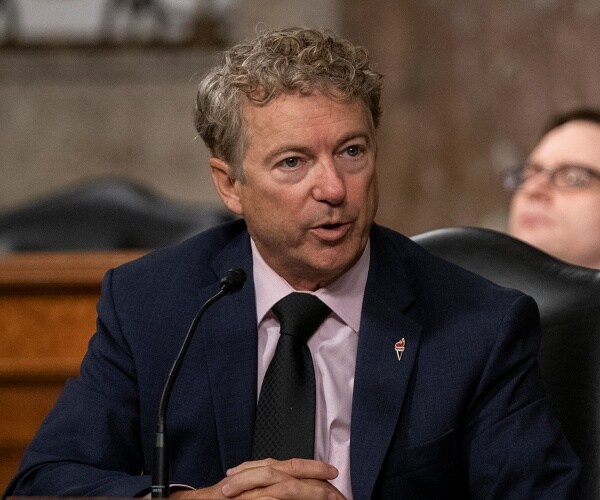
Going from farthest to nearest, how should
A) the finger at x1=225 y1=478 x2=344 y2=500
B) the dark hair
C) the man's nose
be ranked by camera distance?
the dark hair, the man's nose, the finger at x1=225 y1=478 x2=344 y2=500

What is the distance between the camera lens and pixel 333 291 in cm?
229

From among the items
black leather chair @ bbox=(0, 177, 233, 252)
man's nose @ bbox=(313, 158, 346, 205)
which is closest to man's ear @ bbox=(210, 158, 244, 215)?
man's nose @ bbox=(313, 158, 346, 205)

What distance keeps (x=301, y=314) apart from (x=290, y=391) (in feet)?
0.49

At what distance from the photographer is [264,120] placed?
85.0 inches

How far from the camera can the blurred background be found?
6027 mm

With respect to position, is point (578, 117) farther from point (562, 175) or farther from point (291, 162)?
point (291, 162)

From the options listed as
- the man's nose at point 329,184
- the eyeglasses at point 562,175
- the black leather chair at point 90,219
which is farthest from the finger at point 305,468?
the black leather chair at point 90,219

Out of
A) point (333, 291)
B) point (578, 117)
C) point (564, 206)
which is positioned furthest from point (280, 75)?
point (578, 117)

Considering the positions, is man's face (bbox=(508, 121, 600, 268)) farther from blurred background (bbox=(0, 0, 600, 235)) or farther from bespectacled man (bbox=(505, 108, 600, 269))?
blurred background (bbox=(0, 0, 600, 235))

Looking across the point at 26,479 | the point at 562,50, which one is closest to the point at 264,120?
the point at 26,479

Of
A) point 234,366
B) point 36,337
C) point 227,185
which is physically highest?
point 227,185

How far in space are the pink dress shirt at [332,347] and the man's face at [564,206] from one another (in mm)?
1294

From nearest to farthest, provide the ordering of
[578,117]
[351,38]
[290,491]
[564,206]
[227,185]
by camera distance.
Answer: [290,491], [227,185], [564,206], [578,117], [351,38]

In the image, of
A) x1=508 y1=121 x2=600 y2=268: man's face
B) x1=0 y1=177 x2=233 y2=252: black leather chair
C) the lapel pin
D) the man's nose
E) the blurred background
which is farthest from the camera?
the blurred background
